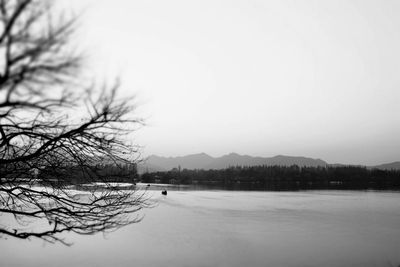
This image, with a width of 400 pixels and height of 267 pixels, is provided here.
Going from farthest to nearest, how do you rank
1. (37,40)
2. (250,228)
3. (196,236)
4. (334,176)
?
(334,176)
(250,228)
(196,236)
(37,40)

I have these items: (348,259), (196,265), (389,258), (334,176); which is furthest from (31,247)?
(334,176)

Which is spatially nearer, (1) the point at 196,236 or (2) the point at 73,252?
(2) the point at 73,252

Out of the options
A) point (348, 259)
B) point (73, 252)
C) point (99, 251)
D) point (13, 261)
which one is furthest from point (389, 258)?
point (13, 261)

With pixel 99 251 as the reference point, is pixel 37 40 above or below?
above

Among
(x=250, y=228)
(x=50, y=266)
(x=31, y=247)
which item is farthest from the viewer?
(x=250, y=228)

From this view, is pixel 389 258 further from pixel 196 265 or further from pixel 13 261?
pixel 13 261

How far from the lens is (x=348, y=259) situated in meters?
16.6

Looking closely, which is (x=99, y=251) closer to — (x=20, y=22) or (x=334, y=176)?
(x=20, y=22)

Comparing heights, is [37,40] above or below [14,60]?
above

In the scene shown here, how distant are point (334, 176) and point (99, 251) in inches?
6346

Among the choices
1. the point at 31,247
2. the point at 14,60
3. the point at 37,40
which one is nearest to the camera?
the point at 14,60

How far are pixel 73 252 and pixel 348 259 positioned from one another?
535 inches

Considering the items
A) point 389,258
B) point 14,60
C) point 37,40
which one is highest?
point 37,40

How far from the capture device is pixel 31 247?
17.8m
